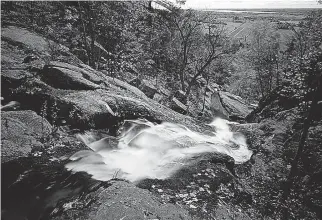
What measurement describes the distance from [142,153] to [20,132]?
3.76 metres

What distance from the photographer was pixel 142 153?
28.2ft

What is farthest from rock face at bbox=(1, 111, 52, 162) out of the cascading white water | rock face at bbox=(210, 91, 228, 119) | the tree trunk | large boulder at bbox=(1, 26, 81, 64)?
rock face at bbox=(210, 91, 228, 119)

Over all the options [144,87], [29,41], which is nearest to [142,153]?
[29,41]

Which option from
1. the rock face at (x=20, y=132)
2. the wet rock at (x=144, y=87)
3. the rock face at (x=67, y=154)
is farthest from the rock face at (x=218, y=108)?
the rock face at (x=20, y=132)

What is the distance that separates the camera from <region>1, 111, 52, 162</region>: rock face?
5947mm

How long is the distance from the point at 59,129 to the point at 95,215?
4175 millimetres

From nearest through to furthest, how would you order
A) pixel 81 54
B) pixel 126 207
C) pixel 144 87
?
pixel 126 207 → pixel 81 54 → pixel 144 87

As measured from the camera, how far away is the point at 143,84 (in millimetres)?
18578

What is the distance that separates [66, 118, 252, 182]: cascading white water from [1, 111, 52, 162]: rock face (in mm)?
1105

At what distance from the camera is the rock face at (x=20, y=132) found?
5.95m

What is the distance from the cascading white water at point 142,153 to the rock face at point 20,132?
1105 millimetres

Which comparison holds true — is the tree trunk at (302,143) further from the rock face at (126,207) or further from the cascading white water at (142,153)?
the rock face at (126,207)

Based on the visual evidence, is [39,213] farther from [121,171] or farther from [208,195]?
[208,195]

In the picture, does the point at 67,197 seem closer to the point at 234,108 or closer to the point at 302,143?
the point at 302,143
